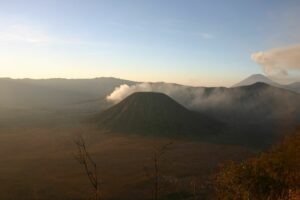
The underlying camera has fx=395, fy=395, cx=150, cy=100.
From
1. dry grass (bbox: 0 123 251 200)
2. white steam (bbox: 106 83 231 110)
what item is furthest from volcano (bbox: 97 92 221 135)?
white steam (bbox: 106 83 231 110)

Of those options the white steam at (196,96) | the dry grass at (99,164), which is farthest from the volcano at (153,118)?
the white steam at (196,96)

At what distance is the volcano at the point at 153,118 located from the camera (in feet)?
299

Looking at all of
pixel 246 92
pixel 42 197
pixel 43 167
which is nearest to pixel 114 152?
pixel 43 167

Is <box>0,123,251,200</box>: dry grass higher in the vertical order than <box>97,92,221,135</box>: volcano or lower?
lower

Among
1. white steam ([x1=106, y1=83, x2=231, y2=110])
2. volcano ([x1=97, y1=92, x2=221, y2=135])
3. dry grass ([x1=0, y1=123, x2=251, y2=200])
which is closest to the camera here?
dry grass ([x1=0, y1=123, x2=251, y2=200])

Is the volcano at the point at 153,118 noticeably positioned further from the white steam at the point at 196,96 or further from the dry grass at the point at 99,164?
the white steam at the point at 196,96

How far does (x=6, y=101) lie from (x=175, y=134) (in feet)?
450

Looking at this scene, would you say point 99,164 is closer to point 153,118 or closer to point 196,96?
point 153,118

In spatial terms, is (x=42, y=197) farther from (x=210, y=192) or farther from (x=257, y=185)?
(x=257, y=185)

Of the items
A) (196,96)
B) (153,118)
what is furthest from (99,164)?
(196,96)

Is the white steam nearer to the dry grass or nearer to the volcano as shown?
the volcano

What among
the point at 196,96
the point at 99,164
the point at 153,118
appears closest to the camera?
the point at 99,164

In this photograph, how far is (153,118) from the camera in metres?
96.8

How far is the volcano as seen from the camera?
9119 centimetres
